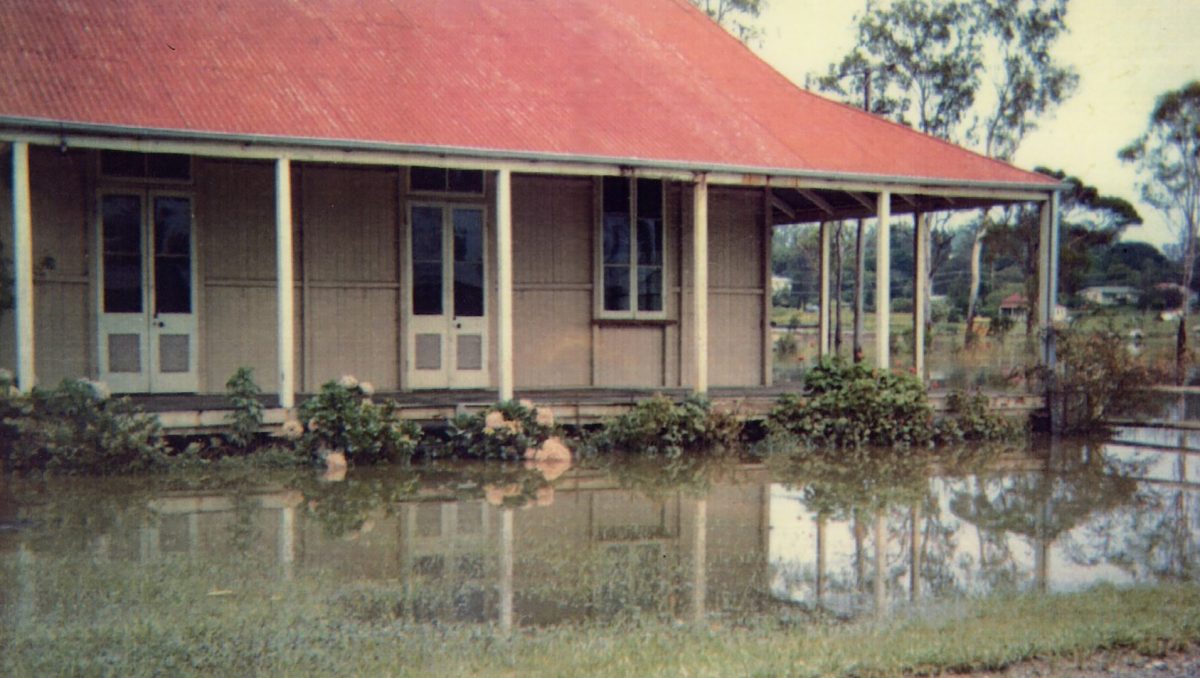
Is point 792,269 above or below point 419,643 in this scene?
above

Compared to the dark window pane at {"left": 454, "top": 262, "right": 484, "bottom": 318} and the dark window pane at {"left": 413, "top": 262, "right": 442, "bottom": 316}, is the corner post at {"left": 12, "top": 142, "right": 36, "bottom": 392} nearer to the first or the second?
the dark window pane at {"left": 413, "top": 262, "right": 442, "bottom": 316}

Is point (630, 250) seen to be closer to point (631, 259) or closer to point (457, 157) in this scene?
point (631, 259)

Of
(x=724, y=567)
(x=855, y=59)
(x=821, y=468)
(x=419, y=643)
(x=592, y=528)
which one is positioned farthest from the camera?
(x=855, y=59)

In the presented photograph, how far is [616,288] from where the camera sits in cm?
1551

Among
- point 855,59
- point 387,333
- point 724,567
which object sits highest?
point 855,59

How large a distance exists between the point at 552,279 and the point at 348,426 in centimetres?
436

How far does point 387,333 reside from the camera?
14359 mm

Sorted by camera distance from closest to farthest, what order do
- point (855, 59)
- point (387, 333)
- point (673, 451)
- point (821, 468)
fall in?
point (821, 468) → point (673, 451) → point (387, 333) → point (855, 59)

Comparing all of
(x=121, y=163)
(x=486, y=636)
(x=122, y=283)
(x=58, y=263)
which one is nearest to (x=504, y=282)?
(x=122, y=283)

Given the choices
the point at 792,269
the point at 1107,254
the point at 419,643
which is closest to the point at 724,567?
the point at 419,643

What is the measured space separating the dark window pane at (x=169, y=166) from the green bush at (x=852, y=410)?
7.79 meters

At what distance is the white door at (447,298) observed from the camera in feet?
47.6

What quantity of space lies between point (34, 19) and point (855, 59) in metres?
26.5

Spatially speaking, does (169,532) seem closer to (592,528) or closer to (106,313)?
(592,528)
